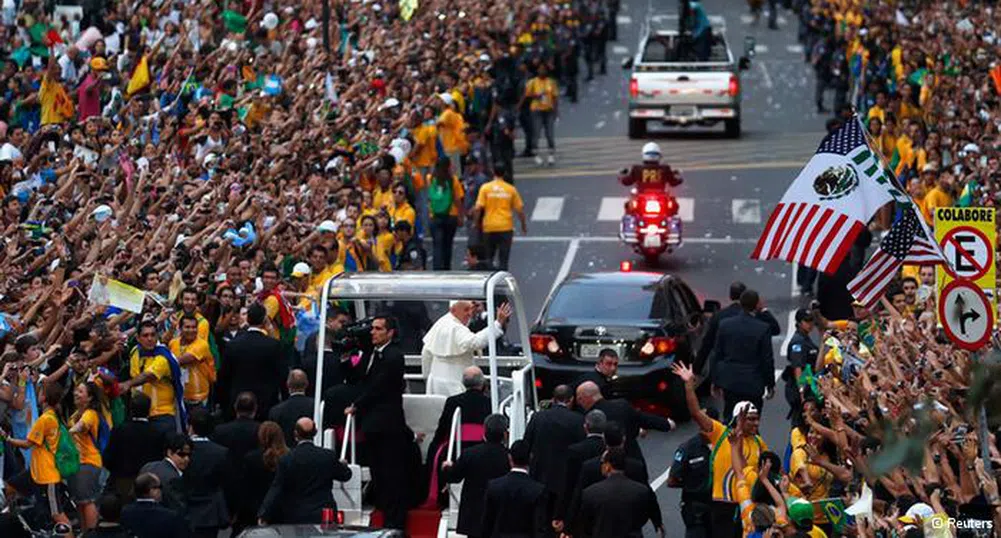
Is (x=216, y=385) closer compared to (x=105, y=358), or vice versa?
(x=105, y=358)

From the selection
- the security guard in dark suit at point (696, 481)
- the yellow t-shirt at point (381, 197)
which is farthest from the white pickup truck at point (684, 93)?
the security guard in dark suit at point (696, 481)

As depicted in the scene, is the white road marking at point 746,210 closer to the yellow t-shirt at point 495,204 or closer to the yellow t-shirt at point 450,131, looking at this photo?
the yellow t-shirt at point 450,131

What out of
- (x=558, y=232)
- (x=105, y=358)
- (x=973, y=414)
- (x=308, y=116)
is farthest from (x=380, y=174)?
(x=973, y=414)

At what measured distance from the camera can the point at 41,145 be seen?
69.3 feet

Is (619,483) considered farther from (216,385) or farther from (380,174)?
(380,174)

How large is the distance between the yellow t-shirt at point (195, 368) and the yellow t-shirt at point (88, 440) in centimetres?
188

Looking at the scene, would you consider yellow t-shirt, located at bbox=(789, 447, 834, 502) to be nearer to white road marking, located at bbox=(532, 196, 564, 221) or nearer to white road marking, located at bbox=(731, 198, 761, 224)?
white road marking, located at bbox=(731, 198, 761, 224)

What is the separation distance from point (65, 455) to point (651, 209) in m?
14.5

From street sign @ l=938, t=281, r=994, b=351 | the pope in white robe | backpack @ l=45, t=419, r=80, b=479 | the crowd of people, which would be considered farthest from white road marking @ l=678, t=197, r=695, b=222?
street sign @ l=938, t=281, r=994, b=351

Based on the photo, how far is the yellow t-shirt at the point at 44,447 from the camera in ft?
45.3

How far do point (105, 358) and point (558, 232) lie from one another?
55.4 feet

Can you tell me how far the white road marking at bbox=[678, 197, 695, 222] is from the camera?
32469 millimetres

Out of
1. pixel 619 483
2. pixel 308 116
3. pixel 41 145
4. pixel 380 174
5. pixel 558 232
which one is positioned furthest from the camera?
pixel 558 232

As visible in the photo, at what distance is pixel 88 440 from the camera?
47.7 feet
